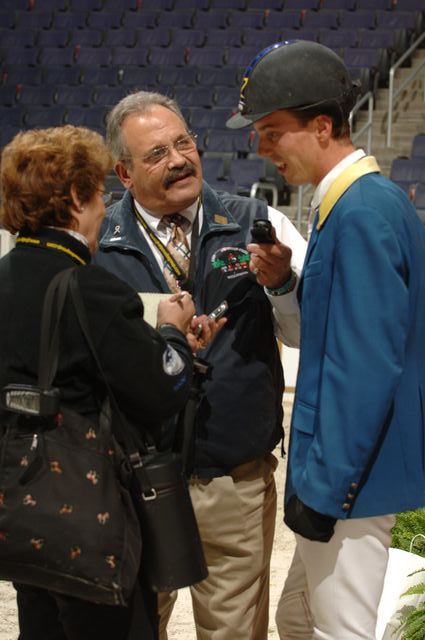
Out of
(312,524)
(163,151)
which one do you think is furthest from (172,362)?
(163,151)

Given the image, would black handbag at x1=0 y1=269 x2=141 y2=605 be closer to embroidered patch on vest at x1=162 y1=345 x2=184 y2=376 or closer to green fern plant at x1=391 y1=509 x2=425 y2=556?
embroidered patch on vest at x1=162 y1=345 x2=184 y2=376

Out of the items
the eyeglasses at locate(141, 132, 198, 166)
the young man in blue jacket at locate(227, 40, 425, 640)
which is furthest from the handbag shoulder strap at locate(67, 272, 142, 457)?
the eyeglasses at locate(141, 132, 198, 166)

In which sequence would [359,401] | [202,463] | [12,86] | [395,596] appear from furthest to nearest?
[12,86], [395,596], [202,463], [359,401]

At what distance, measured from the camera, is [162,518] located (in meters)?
1.99

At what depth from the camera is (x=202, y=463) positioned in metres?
2.50

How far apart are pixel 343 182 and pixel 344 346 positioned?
13.9 inches

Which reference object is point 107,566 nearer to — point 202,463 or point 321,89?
point 202,463

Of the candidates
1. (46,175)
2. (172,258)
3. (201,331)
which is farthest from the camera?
(172,258)

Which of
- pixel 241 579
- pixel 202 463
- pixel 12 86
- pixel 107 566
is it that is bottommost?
pixel 12 86

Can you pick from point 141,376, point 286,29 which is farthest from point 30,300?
point 286,29

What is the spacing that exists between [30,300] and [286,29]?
12613 millimetres

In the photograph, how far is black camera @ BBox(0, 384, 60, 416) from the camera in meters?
1.84

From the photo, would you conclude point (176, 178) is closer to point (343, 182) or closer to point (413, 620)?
point (343, 182)

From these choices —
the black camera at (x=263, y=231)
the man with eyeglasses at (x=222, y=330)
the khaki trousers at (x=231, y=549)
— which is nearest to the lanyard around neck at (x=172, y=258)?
the man with eyeglasses at (x=222, y=330)
